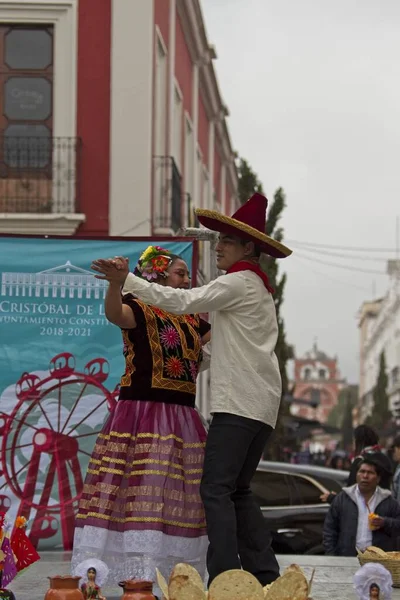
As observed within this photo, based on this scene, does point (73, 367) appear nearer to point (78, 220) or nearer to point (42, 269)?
point (42, 269)

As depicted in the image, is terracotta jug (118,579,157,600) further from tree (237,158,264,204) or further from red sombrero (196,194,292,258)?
tree (237,158,264,204)

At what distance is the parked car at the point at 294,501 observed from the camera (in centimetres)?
1269

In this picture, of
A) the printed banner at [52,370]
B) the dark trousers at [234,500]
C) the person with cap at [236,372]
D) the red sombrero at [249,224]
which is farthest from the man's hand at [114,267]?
A: the printed banner at [52,370]

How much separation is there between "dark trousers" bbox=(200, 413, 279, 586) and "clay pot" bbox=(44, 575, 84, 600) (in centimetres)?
91

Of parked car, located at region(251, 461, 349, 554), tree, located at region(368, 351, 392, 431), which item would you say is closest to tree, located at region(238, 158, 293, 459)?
parked car, located at region(251, 461, 349, 554)

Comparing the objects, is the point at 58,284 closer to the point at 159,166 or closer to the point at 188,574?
the point at 188,574

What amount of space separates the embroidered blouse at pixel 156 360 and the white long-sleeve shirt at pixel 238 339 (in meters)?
0.31

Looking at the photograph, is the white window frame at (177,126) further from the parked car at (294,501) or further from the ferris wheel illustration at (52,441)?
the ferris wheel illustration at (52,441)

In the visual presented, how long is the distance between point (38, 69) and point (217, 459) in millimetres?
13062

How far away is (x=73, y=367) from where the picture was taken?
10445mm

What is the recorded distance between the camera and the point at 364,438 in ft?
40.0

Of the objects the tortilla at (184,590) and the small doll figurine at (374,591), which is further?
the small doll figurine at (374,591)

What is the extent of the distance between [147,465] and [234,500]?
1.51 ft

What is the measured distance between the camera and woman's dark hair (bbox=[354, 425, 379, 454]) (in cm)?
1217
